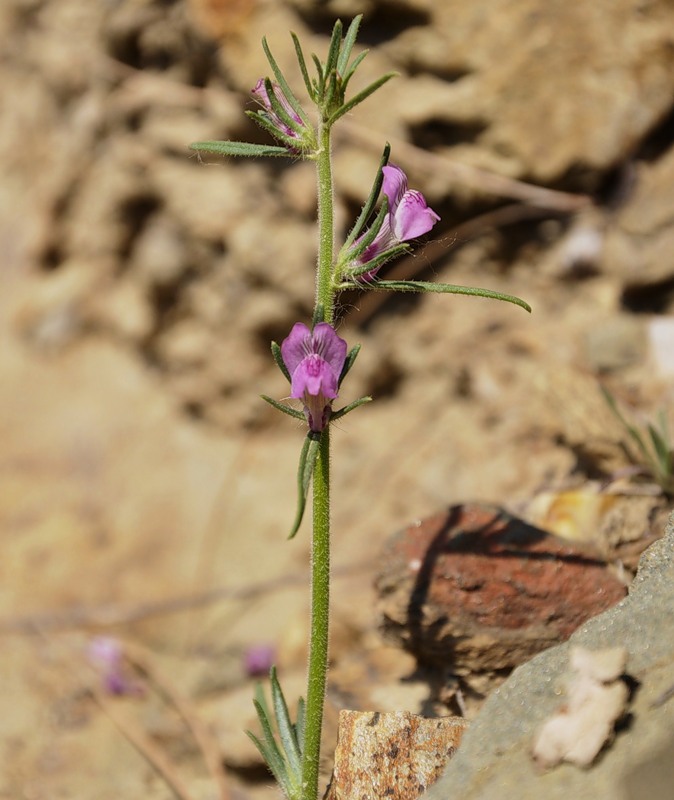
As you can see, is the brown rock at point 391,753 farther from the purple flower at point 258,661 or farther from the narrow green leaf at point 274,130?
the purple flower at point 258,661

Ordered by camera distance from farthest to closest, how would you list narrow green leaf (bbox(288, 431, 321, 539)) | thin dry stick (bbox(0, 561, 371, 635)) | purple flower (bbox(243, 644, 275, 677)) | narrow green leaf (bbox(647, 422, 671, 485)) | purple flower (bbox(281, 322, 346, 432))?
thin dry stick (bbox(0, 561, 371, 635))
purple flower (bbox(243, 644, 275, 677))
narrow green leaf (bbox(647, 422, 671, 485))
purple flower (bbox(281, 322, 346, 432))
narrow green leaf (bbox(288, 431, 321, 539))

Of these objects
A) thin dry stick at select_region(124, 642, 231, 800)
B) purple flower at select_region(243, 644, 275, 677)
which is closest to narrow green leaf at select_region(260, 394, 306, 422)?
thin dry stick at select_region(124, 642, 231, 800)

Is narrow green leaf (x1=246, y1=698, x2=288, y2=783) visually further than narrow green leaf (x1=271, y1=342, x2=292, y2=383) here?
Yes

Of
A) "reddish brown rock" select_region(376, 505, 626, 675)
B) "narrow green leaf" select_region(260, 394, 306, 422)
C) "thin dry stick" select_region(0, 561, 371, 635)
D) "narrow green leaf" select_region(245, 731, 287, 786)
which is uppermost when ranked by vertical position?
"thin dry stick" select_region(0, 561, 371, 635)

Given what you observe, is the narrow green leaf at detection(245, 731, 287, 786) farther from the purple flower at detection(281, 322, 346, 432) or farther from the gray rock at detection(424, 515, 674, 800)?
the purple flower at detection(281, 322, 346, 432)

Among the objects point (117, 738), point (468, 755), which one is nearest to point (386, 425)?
point (117, 738)

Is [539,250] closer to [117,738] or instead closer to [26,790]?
[117,738]
